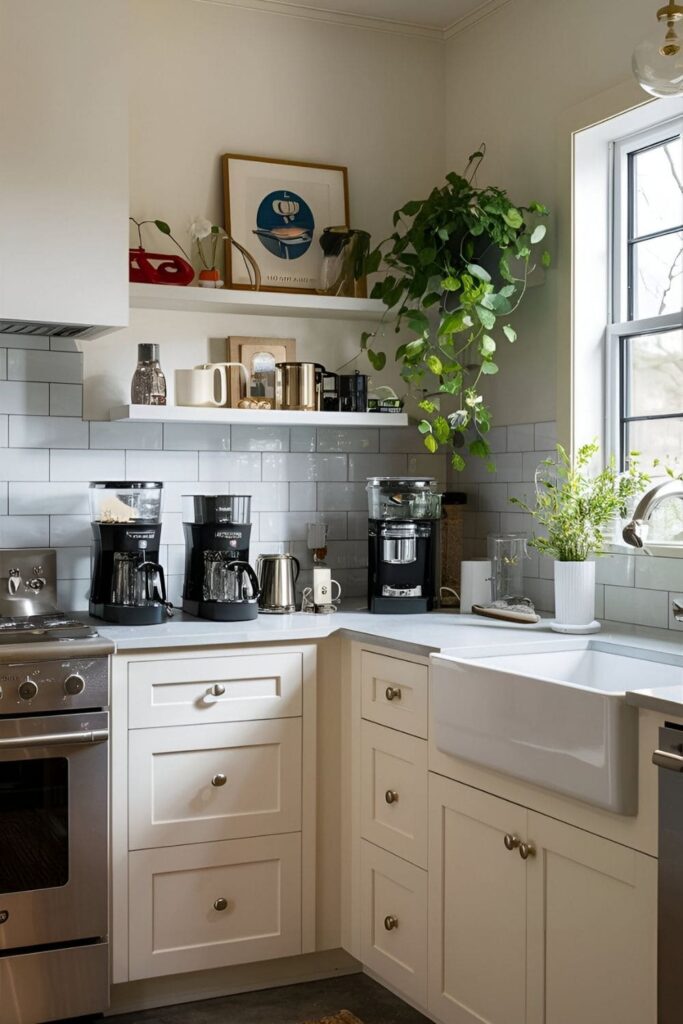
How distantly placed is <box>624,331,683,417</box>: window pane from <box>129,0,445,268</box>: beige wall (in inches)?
40.7

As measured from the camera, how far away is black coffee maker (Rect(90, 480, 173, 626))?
116 inches

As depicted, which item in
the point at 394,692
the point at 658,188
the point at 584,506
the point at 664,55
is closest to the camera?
the point at 664,55

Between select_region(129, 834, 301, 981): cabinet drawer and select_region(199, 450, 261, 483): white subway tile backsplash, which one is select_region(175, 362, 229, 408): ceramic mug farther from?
select_region(129, 834, 301, 981): cabinet drawer

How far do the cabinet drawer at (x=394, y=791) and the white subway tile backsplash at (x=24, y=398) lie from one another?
50.7 inches

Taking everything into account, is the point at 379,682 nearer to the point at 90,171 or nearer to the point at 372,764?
the point at 372,764

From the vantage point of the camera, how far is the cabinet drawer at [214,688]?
2.73m

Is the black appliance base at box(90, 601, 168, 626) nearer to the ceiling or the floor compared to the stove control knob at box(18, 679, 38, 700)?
nearer to the ceiling

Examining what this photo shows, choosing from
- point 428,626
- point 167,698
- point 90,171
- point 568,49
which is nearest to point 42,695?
point 167,698

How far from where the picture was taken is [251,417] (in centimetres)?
320

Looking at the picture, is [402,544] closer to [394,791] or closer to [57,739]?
[394,791]

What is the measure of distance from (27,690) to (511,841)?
1143mm

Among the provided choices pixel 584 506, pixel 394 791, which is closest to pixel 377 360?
pixel 584 506

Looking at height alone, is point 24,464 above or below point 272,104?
below

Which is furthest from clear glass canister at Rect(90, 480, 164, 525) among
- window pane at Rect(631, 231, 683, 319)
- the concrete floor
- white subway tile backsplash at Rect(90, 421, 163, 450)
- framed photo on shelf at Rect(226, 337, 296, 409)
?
window pane at Rect(631, 231, 683, 319)
